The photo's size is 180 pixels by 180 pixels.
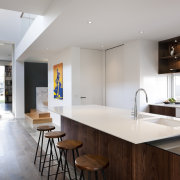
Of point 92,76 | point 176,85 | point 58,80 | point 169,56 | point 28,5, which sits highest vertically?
point 28,5

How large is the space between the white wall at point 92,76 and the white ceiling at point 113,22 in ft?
3.16

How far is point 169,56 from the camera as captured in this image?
15.5ft

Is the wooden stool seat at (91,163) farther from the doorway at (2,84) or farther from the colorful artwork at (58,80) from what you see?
the doorway at (2,84)

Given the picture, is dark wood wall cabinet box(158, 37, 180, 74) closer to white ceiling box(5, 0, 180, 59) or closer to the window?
white ceiling box(5, 0, 180, 59)

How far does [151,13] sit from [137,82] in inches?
81.5

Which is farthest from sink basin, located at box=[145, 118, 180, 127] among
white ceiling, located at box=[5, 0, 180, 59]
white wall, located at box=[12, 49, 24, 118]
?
white wall, located at box=[12, 49, 24, 118]

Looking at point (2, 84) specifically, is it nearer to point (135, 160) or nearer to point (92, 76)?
point (92, 76)

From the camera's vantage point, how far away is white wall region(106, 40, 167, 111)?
4793 millimetres

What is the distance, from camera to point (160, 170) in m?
1.69

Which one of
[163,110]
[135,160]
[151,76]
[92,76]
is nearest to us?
[135,160]

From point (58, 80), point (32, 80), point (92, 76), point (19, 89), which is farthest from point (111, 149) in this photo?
point (32, 80)

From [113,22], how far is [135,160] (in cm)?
251

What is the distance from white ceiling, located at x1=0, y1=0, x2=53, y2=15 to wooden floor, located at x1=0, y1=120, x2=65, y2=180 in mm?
2938

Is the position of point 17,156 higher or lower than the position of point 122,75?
lower
